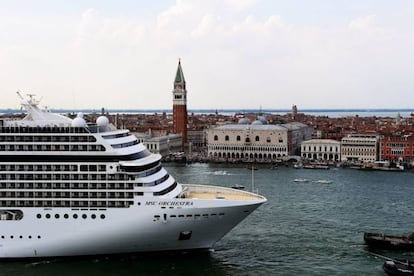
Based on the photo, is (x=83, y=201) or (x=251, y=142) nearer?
(x=83, y=201)

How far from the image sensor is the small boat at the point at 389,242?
17203mm

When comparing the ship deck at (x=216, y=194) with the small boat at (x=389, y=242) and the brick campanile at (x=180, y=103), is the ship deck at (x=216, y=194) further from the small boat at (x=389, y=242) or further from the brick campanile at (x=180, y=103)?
the brick campanile at (x=180, y=103)

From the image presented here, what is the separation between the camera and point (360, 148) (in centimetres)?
4669

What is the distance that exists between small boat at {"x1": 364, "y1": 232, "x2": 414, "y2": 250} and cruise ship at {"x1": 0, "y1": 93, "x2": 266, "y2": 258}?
4039 millimetres

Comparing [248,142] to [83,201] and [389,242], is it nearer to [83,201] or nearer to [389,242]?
[389,242]

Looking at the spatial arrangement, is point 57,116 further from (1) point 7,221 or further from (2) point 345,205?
(2) point 345,205

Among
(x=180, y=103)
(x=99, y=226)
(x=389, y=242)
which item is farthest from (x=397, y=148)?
(x=99, y=226)

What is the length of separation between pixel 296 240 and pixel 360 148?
98.6ft

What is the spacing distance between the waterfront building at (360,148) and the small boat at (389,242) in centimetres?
2913

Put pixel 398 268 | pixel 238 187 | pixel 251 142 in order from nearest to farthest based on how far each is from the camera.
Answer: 1. pixel 398 268
2. pixel 238 187
3. pixel 251 142

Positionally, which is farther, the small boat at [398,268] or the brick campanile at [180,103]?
the brick campanile at [180,103]

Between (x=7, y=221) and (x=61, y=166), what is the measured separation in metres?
1.81

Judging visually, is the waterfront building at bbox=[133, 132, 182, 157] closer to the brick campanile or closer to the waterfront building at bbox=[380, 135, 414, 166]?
the brick campanile

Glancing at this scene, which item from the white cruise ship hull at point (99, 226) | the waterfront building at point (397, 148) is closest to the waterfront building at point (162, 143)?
the waterfront building at point (397, 148)
